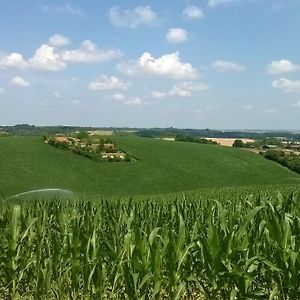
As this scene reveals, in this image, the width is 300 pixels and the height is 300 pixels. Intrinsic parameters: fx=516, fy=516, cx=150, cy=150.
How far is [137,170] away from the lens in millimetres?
49438

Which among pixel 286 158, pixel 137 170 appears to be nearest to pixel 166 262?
pixel 137 170

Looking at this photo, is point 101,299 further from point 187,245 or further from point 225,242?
point 225,242

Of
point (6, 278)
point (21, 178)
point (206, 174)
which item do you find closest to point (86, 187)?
point (21, 178)

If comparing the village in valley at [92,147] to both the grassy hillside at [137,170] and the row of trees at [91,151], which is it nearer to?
the row of trees at [91,151]

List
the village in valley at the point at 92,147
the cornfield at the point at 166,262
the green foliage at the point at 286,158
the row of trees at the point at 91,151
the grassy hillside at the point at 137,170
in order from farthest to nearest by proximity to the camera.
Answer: the green foliage at the point at 286,158, the village in valley at the point at 92,147, the row of trees at the point at 91,151, the grassy hillside at the point at 137,170, the cornfield at the point at 166,262

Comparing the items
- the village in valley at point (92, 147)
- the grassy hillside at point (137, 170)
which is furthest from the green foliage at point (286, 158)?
the village in valley at point (92, 147)

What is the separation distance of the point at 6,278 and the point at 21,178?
37972 mm

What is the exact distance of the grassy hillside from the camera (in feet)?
143

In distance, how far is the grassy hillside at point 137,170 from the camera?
4350 centimetres

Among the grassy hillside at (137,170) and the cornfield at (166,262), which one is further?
the grassy hillside at (137,170)

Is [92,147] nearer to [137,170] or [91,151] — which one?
[91,151]

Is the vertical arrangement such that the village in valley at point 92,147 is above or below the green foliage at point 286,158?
above

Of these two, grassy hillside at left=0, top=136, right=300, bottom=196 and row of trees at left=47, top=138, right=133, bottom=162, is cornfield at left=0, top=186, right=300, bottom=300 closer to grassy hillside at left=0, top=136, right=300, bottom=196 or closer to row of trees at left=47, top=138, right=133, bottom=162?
grassy hillside at left=0, top=136, right=300, bottom=196

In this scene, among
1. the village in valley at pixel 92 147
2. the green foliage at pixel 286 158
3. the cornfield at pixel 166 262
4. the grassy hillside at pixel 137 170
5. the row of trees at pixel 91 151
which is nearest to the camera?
the cornfield at pixel 166 262
